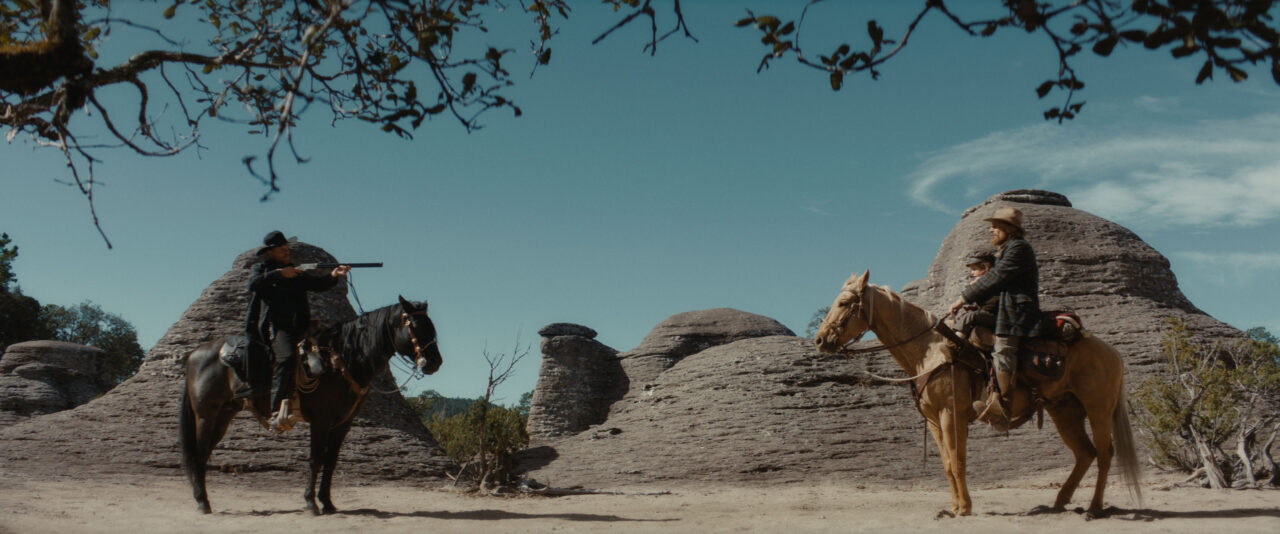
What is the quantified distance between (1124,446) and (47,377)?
25770 mm

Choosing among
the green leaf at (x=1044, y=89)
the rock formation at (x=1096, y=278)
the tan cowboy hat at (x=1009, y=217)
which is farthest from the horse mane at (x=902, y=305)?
the rock formation at (x=1096, y=278)

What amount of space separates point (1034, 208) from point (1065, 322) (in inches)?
619

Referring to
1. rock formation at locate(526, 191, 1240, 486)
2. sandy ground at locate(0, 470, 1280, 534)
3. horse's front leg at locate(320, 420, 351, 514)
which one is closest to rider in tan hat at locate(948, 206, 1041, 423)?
sandy ground at locate(0, 470, 1280, 534)

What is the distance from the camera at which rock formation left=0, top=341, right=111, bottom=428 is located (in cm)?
2066

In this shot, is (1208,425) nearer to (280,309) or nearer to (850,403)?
(850,403)

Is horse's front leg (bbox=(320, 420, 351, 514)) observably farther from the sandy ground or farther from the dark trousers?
the dark trousers

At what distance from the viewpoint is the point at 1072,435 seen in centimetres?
742

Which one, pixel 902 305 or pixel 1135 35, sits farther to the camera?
pixel 902 305

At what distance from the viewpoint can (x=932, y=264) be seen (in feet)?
69.6

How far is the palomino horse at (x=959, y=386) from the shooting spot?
7086 mm

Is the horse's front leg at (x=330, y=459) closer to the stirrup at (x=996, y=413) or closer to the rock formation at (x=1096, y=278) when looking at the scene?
the stirrup at (x=996, y=413)

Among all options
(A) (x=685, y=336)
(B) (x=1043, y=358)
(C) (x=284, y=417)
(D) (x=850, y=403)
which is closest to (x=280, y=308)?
(C) (x=284, y=417)

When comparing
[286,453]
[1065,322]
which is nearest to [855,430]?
[1065,322]

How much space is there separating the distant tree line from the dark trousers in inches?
1259
